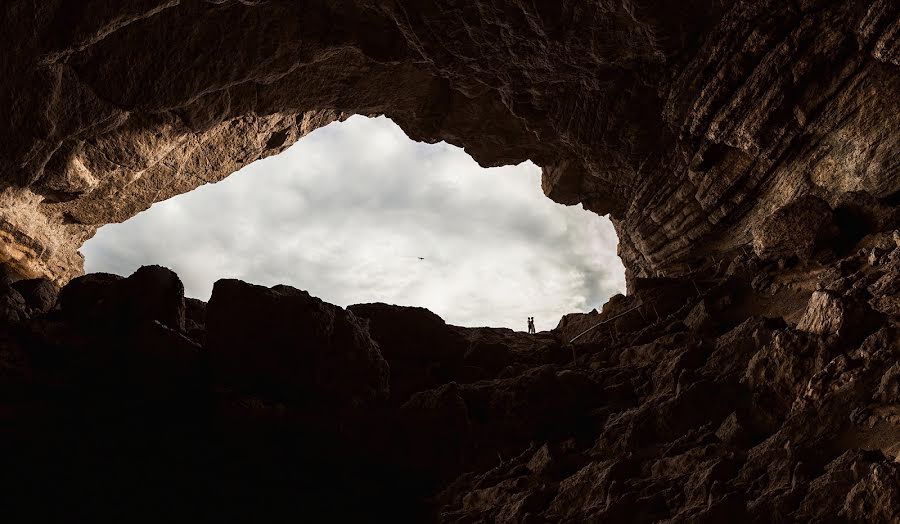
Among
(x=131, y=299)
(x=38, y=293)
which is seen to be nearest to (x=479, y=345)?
(x=131, y=299)

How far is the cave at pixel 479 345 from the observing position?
11.4m

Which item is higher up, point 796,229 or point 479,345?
point 479,345

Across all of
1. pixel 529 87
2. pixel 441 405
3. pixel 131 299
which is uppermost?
pixel 529 87

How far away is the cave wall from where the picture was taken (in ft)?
48.8

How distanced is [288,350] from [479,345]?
9564 mm

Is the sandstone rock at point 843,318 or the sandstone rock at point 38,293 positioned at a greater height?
the sandstone rock at point 38,293

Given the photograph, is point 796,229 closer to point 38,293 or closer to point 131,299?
point 131,299

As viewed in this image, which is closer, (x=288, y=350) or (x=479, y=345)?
(x=288, y=350)

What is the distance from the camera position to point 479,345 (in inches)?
Result: 950

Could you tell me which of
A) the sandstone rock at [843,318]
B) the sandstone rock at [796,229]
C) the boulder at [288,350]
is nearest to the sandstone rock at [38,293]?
the boulder at [288,350]

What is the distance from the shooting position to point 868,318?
1021cm

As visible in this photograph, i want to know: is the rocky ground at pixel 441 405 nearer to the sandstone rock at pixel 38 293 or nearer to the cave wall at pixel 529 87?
the sandstone rock at pixel 38 293

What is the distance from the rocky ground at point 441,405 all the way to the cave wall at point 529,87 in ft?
11.0

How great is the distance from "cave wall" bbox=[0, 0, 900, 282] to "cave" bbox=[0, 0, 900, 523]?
95 millimetres
